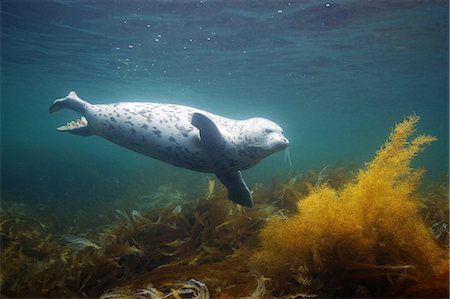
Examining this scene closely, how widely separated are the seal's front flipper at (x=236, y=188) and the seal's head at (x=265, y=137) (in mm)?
1181

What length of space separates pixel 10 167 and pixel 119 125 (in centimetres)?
1817

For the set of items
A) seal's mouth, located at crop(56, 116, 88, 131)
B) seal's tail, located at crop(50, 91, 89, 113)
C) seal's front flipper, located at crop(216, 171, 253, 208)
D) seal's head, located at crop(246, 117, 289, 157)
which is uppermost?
seal's tail, located at crop(50, 91, 89, 113)

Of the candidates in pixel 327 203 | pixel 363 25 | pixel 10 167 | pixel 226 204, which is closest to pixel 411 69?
pixel 363 25

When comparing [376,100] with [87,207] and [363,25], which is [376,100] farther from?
[87,207]

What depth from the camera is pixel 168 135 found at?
5211mm

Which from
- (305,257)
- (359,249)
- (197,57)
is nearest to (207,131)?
(305,257)

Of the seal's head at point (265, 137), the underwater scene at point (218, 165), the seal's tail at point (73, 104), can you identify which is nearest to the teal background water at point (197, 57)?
the underwater scene at point (218, 165)

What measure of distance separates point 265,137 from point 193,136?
1.15 meters

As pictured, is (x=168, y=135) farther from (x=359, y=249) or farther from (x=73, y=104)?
(x=359, y=249)

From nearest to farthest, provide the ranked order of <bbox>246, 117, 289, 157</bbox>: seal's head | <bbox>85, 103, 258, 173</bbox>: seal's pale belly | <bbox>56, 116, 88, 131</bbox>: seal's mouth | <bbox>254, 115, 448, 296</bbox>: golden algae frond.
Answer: <bbox>254, 115, 448, 296</bbox>: golden algae frond → <bbox>246, 117, 289, 157</bbox>: seal's head → <bbox>85, 103, 258, 173</bbox>: seal's pale belly → <bbox>56, 116, 88, 131</bbox>: seal's mouth

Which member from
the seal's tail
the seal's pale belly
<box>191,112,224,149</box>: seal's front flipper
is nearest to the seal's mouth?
the seal's tail

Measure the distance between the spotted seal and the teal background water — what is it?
1.83 m

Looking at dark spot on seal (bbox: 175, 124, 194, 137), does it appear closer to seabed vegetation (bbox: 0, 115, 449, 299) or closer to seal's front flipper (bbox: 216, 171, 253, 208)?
seal's front flipper (bbox: 216, 171, 253, 208)

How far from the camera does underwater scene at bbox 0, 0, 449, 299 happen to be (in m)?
3.23
